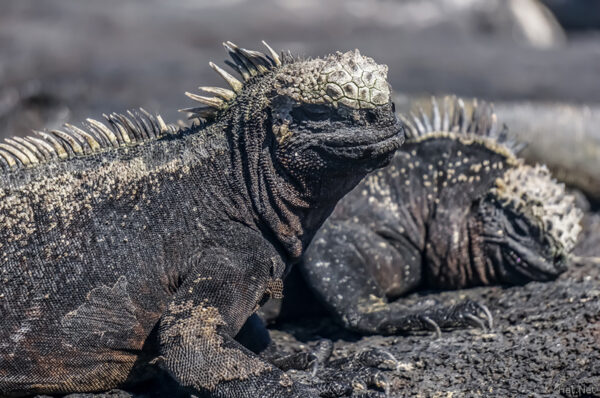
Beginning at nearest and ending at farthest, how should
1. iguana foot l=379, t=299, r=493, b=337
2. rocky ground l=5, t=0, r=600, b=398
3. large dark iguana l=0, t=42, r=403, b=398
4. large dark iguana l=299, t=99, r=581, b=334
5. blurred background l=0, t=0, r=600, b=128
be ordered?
large dark iguana l=0, t=42, r=403, b=398 → rocky ground l=5, t=0, r=600, b=398 → iguana foot l=379, t=299, r=493, b=337 → large dark iguana l=299, t=99, r=581, b=334 → blurred background l=0, t=0, r=600, b=128

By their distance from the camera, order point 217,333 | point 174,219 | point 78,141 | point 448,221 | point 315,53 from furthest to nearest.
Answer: point 315,53
point 448,221
point 78,141
point 174,219
point 217,333

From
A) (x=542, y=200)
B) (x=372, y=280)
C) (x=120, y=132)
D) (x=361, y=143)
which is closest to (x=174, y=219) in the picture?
(x=120, y=132)

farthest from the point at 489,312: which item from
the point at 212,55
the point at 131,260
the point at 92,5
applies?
the point at 92,5

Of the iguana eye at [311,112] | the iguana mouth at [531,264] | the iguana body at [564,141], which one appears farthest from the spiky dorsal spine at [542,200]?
the iguana body at [564,141]

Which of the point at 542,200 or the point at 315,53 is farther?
the point at 315,53

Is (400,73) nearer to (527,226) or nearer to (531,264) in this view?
(527,226)

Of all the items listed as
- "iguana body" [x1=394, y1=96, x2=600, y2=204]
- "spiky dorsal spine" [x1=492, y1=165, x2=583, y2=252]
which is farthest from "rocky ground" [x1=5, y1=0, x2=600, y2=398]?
"spiky dorsal spine" [x1=492, y1=165, x2=583, y2=252]

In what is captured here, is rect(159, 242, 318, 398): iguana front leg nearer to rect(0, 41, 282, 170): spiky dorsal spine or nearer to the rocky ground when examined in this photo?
the rocky ground

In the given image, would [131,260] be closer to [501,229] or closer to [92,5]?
[501,229]
